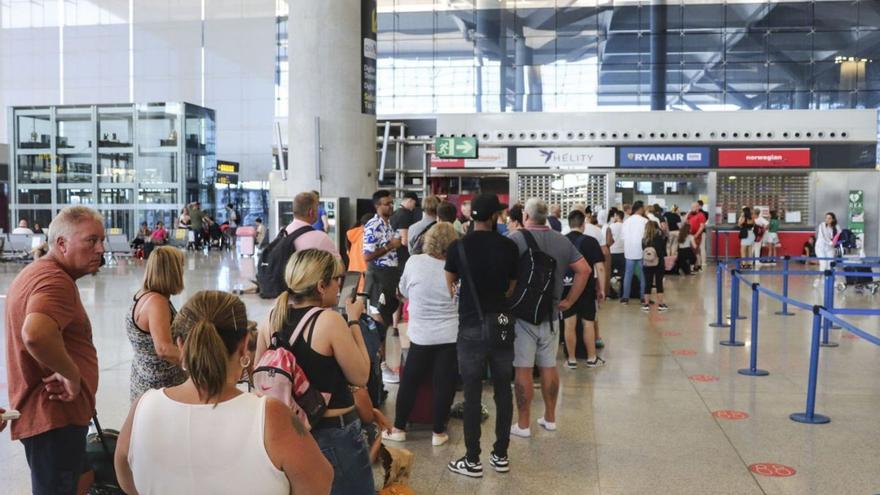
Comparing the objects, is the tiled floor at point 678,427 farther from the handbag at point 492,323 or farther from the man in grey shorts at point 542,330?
the handbag at point 492,323

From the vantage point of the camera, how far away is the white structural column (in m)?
16.8

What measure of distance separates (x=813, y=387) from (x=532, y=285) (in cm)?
281

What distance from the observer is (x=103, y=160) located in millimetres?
31734

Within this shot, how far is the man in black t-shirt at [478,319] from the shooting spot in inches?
211

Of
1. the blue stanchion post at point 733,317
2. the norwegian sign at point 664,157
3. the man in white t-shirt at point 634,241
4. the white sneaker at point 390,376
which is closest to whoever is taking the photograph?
the white sneaker at point 390,376

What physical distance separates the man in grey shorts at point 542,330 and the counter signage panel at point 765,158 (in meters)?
22.0

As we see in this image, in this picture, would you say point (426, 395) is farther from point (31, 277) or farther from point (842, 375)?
point (842, 375)

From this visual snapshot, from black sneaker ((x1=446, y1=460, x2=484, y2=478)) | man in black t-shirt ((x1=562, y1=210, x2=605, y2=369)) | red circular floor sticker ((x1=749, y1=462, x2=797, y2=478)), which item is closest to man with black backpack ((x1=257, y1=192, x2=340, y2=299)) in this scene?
black sneaker ((x1=446, y1=460, x2=484, y2=478))

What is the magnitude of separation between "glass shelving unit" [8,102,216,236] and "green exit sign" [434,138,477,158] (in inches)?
490

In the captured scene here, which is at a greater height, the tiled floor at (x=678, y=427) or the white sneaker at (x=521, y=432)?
the white sneaker at (x=521, y=432)

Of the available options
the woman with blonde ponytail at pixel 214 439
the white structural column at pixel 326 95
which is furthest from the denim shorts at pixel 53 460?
the white structural column at pixel 326 95

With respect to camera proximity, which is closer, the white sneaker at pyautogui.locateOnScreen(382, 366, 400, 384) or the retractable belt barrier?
the retractable belt barrier

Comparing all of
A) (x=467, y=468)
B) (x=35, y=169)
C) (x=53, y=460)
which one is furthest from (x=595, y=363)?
(x=35, y=169)

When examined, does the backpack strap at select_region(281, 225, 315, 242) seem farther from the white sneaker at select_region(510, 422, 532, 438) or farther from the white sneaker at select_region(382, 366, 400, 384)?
the white sneaker at select_region(382, 366, 400, 384)
